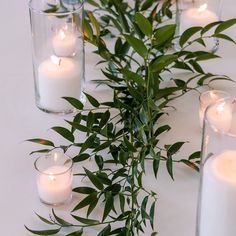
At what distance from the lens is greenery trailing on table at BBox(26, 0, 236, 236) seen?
89 centimetres

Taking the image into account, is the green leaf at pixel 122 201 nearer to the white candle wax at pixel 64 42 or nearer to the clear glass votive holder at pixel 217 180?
the clear glass votive holder at pixel 217 180

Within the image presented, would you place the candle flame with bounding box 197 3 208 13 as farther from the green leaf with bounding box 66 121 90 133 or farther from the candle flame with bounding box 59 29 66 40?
the green leaf with bounding box 66 121 90 133

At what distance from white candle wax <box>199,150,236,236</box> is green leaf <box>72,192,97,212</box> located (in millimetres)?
165

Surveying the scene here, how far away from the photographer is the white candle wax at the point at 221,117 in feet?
2.61

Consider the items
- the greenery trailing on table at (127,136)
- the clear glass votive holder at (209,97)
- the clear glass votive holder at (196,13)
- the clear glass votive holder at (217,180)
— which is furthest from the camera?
the clear glass votive holder at (196,13)

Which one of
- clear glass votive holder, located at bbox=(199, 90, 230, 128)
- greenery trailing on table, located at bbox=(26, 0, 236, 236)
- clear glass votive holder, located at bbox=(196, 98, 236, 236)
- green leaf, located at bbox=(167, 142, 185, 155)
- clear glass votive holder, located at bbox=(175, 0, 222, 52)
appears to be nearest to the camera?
clear glass votive holder, located at bbox=(196, 98, 236, 236)

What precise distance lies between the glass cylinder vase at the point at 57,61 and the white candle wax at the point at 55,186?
237 millimetres

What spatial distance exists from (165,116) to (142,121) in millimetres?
148

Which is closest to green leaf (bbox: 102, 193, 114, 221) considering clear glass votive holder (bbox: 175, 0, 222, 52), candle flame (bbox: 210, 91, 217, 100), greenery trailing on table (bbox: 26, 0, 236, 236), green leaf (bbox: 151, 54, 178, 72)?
greenery trailing on table (bbox: 26, 0, 236, 236)

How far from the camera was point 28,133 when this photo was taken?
3.57 ft

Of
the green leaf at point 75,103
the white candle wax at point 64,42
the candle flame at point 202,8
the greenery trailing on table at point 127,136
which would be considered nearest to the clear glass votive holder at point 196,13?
the candle flame at point 202,8

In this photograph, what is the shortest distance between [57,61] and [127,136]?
0.23m

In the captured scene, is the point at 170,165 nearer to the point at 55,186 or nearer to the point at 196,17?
the point at 55,186

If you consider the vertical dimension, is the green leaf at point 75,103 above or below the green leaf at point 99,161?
above
